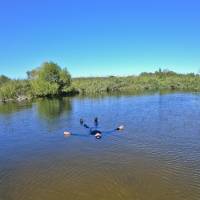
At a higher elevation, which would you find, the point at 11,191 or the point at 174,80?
the point at 174,80

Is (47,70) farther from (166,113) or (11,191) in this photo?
(11,191)

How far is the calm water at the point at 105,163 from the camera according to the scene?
11.9 m

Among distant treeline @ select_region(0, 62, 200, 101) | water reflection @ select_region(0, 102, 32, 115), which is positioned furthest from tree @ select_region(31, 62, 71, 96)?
water reflection @ select_region(0, 102, 32, 115)

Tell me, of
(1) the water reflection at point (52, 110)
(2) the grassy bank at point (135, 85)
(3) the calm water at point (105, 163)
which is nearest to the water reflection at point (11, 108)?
(1) the water reflection at point (52, 110)

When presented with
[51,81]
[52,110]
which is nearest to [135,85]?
[51,81]

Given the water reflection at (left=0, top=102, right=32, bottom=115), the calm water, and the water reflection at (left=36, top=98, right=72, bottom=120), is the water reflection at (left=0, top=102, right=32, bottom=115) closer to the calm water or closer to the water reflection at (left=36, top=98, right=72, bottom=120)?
the water reflection at (left=36, top=98, right=72, bottom=120)

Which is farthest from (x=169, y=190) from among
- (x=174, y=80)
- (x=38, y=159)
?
(x=174, y=80)

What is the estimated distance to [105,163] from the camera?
15.4 m

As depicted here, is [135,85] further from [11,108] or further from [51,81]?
[11,108]

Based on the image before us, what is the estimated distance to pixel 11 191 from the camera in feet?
41.0

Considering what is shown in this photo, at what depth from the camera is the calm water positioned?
11.9 meters

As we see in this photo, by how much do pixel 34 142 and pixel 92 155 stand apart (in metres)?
6.06

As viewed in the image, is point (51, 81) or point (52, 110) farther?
point (51, 81)

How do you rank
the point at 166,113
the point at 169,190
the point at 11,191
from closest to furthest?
the point at 169,190 < the point at 11,191 < the point at 166,113
